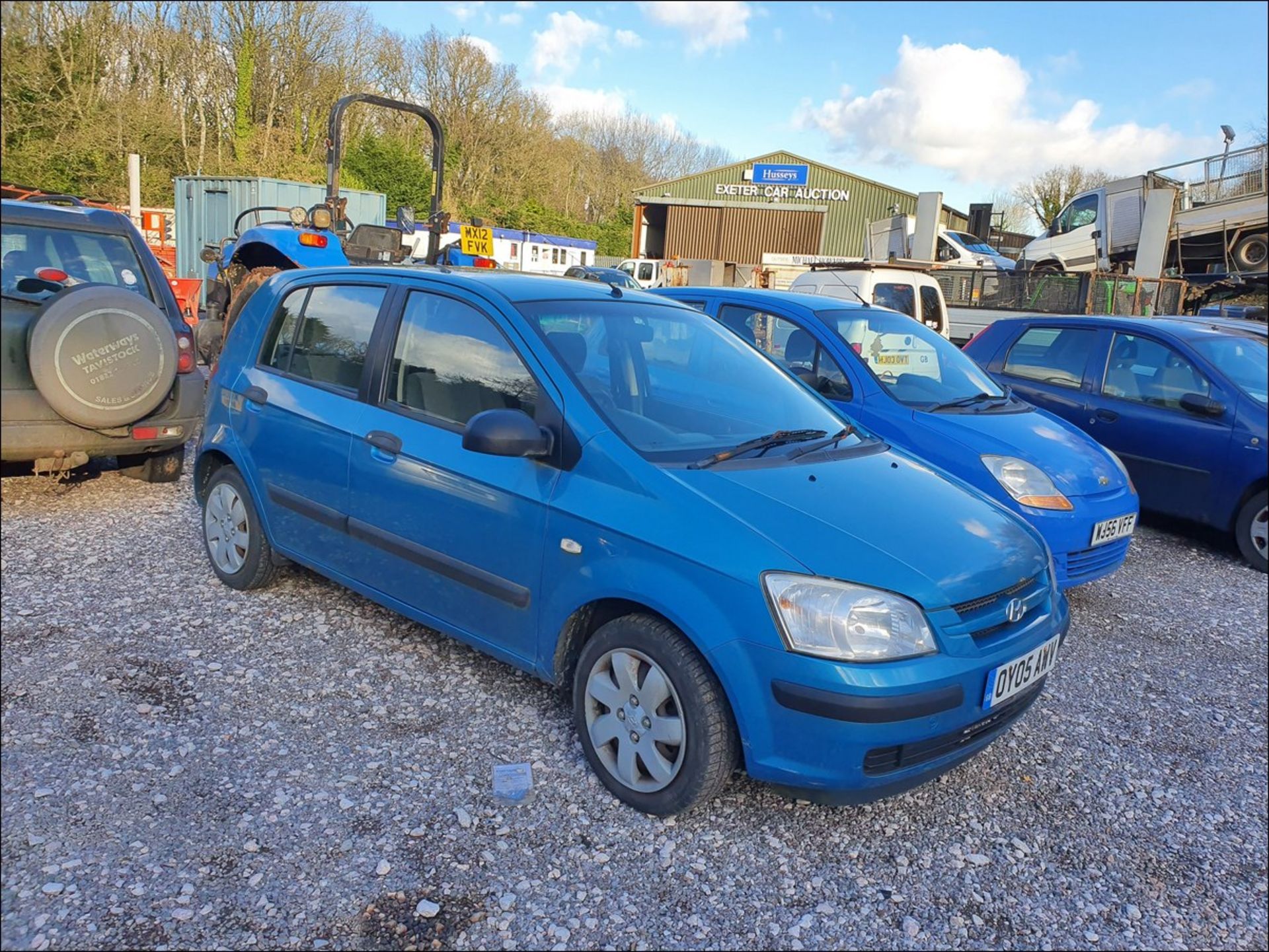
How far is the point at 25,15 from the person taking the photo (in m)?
2.09

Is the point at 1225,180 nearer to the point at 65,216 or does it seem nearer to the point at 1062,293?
the point at 1062,293

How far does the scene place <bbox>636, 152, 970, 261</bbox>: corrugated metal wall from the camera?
126ft

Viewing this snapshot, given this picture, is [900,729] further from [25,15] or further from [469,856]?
[25,15]

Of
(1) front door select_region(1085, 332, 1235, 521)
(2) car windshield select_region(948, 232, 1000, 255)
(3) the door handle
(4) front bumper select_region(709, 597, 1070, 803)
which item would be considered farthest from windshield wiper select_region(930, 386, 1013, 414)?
(2) car windshield select_region(948, 232, 1000, 255)

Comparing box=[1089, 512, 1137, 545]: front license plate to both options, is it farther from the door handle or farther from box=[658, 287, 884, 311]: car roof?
the door handle

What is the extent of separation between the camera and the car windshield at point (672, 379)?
298cm

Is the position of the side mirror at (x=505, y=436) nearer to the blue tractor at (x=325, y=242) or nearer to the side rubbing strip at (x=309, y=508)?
the side rubbing strip at (x=309, y=508)

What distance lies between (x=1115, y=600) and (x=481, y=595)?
3.88 m

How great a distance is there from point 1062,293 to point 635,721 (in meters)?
13.3

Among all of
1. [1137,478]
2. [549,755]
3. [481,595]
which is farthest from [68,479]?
[1137,478]

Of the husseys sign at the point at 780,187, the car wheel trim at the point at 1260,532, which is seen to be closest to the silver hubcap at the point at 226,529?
the car wheel trim at the point at 1260,532

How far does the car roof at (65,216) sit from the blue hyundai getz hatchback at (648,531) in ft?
3.12

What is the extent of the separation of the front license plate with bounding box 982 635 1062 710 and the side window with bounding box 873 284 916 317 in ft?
28.3

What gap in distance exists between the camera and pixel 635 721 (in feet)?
8.86
